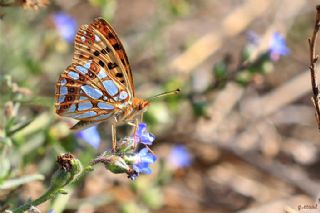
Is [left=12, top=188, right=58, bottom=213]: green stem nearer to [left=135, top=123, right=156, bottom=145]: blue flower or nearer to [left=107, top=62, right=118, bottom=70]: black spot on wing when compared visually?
[left=135, top=123, right=156, bottom=145]: blue flower

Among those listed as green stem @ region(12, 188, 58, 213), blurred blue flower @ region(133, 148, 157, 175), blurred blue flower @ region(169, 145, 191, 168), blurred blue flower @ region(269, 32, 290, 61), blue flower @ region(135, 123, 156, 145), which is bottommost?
green stem @ region(12, 188, 58, 213)

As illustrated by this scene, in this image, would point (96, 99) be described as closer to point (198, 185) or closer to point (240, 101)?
point (198, 185)

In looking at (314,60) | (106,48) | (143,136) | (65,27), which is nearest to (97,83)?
(106,48)

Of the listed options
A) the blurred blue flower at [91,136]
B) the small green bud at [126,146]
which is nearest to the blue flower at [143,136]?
the small green bud at [126,146]

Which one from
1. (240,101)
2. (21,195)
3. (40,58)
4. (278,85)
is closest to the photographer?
(21,195)

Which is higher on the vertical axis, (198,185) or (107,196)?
(198,185)

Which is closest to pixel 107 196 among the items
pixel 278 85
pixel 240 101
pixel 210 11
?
pixel 240 101

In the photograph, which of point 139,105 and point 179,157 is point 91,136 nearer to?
point 139,105

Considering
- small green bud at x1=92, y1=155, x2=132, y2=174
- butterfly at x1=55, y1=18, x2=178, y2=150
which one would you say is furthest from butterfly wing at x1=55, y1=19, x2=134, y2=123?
small green bud at x1=92, y1=155, x2=132, y2=174
